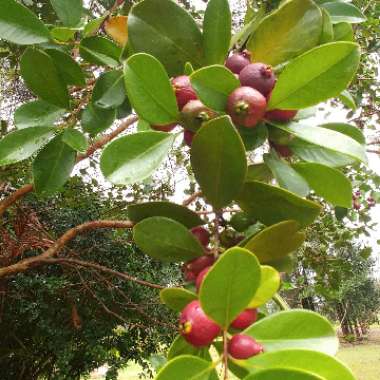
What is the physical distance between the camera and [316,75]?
0.54 m

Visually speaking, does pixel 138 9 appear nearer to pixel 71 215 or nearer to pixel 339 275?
pixel 339 275

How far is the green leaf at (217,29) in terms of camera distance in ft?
2.06

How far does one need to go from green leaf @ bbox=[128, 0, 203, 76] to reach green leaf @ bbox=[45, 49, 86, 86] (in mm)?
191

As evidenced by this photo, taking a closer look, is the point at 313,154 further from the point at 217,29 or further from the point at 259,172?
the point at 217,29

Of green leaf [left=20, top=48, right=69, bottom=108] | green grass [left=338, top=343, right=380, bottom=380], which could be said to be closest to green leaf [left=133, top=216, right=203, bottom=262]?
green leaf [left=20, top=48, right=69, bottom=108]

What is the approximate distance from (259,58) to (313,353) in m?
0.46

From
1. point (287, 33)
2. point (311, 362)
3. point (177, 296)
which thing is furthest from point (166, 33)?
point (311, 362)

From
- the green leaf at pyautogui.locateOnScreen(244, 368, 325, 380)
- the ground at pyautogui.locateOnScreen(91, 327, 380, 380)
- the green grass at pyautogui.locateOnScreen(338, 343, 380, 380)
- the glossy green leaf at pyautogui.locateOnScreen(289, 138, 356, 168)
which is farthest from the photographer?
the ground at pyautogui.locateOnScreen(91, 327, 380, 380)

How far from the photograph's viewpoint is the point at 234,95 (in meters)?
0.56

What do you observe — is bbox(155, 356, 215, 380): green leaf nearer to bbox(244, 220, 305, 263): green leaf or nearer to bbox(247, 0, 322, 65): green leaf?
bbox(244, 220, 305, 263): green leaf

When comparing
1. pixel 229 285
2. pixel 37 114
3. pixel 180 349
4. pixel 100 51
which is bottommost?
pixel 180 349

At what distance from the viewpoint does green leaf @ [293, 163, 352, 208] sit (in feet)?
2.03

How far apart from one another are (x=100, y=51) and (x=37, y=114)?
179 mm

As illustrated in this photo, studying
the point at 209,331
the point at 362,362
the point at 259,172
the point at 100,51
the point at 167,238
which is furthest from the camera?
the point at 362,362
